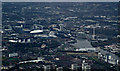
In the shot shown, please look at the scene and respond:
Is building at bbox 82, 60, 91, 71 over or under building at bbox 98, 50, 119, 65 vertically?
over

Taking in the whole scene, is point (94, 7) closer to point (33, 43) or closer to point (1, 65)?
point (33, 43)

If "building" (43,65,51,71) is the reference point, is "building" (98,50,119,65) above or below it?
below

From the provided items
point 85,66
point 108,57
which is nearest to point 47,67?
point 85,66

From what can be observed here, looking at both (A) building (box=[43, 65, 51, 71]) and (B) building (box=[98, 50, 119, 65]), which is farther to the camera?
(B) building (box=[98, 50, 119, 65])

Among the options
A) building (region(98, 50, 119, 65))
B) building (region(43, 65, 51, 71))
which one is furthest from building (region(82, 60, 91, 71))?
building (region(43, 65, 51, 71))

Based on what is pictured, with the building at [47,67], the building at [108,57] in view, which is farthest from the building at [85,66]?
the building at [47,67]

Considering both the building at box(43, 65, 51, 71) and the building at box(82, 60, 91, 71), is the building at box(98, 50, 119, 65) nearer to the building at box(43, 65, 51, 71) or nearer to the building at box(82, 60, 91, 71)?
the building at box(82, 60, 91, 71)

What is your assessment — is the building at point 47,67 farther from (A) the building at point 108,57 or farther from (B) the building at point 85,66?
(A) the building at point 108,57

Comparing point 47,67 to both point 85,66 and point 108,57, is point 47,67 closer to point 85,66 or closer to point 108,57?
point 85,66

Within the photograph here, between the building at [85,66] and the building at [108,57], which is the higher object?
the building at [85,66]

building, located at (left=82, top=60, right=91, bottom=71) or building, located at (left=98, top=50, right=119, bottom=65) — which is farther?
building, located at (left=98, top=50, right=119, bottom=65)

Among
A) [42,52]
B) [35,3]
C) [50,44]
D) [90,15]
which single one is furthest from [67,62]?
[35,3]
